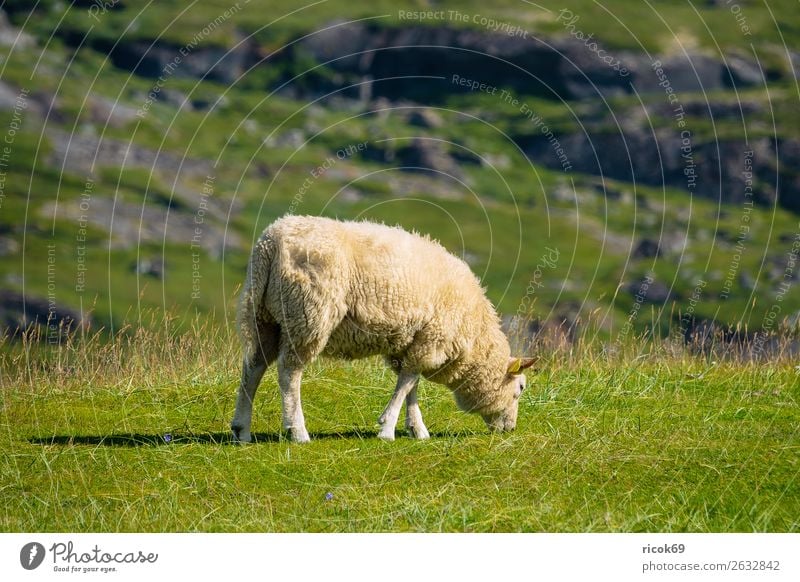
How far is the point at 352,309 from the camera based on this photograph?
1193 centimetres

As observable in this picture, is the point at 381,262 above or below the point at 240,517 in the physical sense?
above

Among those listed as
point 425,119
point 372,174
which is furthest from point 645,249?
point 425,119

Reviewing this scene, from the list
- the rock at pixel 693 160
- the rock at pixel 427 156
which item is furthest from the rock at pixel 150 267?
the rock at pixel 693 160

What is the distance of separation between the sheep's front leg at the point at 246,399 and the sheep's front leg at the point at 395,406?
152 centimetres

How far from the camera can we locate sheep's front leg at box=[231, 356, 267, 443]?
11992 millimetres

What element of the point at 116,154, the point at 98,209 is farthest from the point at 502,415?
the point at 116,154

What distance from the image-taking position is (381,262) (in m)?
12.0

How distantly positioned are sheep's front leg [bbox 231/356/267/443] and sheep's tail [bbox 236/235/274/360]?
0.17 metres

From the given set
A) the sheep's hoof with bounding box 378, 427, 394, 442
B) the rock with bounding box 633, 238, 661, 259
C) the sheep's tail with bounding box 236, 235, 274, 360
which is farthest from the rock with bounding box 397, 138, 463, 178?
the sheep's tail with bounding box 236, 235, 274, 360

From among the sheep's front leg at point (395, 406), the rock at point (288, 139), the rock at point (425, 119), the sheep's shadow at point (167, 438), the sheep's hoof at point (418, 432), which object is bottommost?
the rock at point (288, 139)

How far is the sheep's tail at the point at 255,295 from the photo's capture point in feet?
38.9

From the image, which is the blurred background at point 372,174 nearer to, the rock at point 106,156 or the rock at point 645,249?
the rock at point 645,249

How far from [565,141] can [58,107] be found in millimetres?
85685

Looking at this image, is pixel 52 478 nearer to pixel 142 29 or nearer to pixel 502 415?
pixel 502 415
